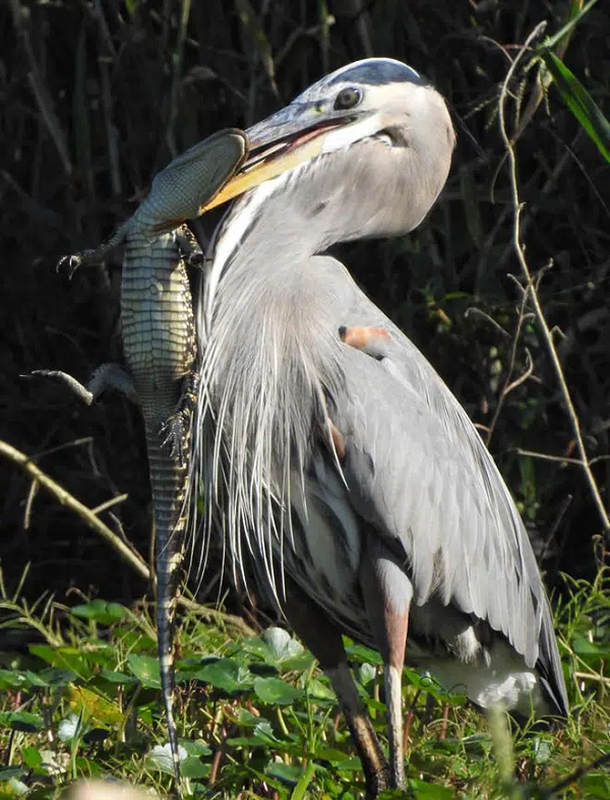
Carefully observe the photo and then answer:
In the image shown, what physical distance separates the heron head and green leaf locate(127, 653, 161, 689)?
1036mm

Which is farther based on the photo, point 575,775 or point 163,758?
point 163,758

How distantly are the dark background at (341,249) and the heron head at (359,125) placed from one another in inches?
38.8

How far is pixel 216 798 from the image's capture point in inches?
110

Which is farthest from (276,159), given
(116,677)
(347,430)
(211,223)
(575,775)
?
(575,775)

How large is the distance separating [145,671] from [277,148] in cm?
113

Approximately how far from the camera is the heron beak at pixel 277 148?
2.79 meters

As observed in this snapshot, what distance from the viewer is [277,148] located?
2.85 metres

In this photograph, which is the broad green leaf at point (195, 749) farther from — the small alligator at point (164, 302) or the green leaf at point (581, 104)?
the green leaf at point (581, 104)

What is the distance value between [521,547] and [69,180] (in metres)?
1.95

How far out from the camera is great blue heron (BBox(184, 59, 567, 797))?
2.79 m

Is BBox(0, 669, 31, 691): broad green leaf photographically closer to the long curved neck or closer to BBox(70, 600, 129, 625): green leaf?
BBox(70, 600, 129, 625): green leaf

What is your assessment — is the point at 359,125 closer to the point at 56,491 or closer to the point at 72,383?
the point at 72,383

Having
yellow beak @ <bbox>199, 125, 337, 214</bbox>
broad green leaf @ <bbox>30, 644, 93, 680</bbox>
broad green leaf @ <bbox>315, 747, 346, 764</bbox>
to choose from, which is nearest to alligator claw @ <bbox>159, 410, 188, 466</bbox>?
yellow beak @ <bbox>199, 125, 337, 214</bbox>

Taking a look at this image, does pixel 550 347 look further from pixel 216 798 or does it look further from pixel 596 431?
pixel 216 798
